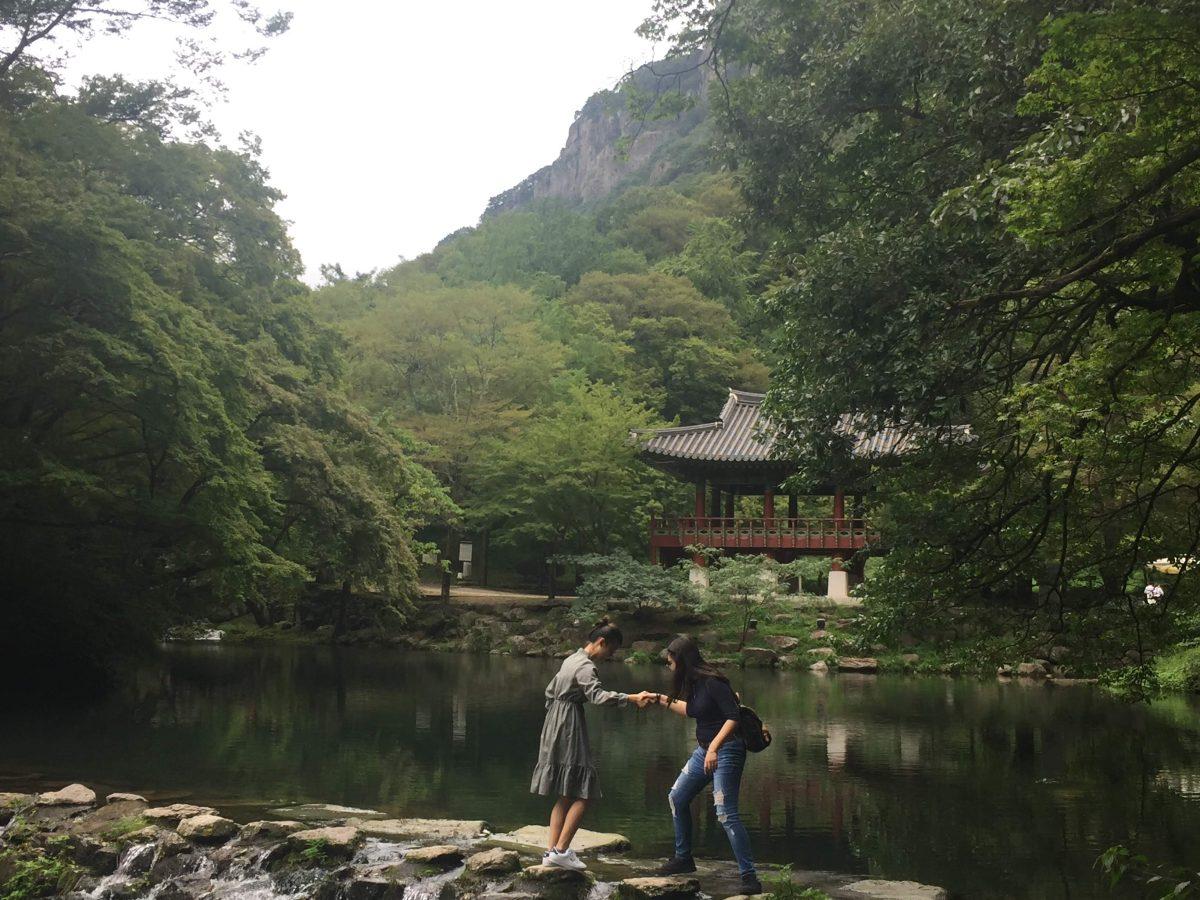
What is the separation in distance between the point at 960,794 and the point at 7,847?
25.8 ft

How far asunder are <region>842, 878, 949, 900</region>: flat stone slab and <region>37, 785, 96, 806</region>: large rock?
556 cm

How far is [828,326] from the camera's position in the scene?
9.52m

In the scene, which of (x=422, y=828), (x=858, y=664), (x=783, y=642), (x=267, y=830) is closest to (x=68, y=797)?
(x=267, y=830)

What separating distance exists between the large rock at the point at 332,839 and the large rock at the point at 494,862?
969 mm

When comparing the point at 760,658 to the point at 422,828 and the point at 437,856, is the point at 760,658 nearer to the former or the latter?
the point at 422,828

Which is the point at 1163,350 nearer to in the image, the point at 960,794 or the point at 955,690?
the point at 960,794

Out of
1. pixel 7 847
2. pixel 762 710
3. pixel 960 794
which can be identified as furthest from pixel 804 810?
pixel 762 710

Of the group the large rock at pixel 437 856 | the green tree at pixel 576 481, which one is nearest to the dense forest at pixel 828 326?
the green tree at pixel 576 481

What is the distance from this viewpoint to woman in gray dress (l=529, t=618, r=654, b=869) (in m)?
6.18

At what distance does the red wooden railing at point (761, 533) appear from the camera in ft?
93.8

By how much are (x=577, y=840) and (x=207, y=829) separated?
250 centimetres

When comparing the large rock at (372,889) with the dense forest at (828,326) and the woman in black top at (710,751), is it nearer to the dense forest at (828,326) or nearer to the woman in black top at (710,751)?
the woman in black top at (710,751)

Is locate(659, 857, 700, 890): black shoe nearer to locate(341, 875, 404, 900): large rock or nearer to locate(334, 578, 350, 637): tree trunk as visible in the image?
locate(341, 875, 404, 900): large rock

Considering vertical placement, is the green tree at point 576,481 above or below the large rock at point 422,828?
above
